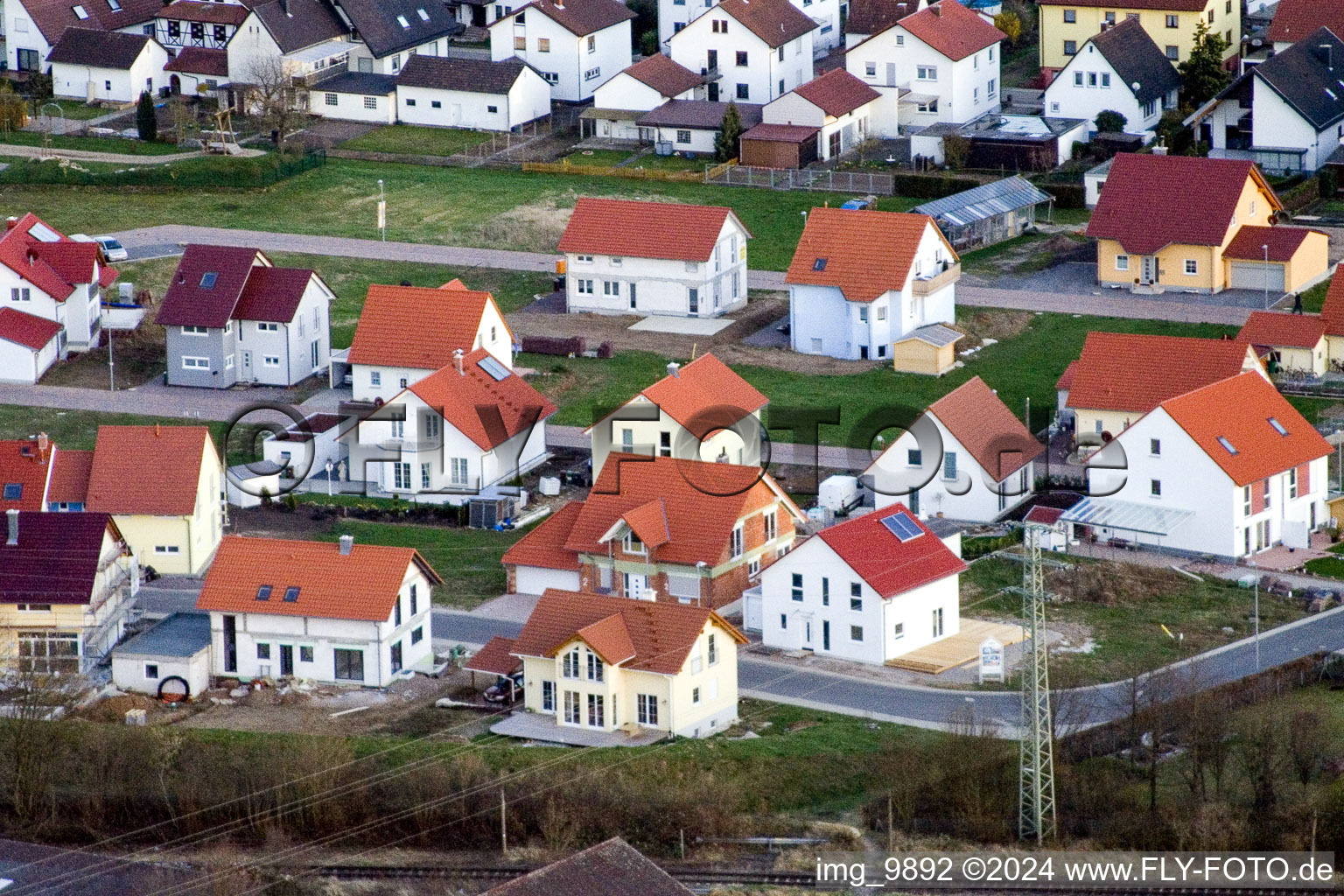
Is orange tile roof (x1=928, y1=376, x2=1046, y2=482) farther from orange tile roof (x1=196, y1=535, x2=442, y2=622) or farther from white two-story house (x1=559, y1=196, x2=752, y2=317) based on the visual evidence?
white two-story house (x1=559, y1=196, x2=752, y2=317)

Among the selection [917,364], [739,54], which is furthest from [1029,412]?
[739,54]

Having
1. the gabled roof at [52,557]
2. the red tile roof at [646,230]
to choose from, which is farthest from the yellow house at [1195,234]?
the gabled roof at [52,557]

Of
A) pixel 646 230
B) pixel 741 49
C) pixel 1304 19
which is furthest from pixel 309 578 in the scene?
pixel 1304 19

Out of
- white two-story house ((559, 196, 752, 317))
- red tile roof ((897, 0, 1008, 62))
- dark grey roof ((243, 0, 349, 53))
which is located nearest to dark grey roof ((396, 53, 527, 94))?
dark grey roof ((243, 0, 349, 53))

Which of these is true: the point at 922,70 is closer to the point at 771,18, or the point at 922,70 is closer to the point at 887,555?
the point at 771,18

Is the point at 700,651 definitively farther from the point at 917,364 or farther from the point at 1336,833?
the point at 917,364

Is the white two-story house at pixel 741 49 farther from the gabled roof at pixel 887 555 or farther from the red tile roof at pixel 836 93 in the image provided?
the gabled roof at pixel 887 555
